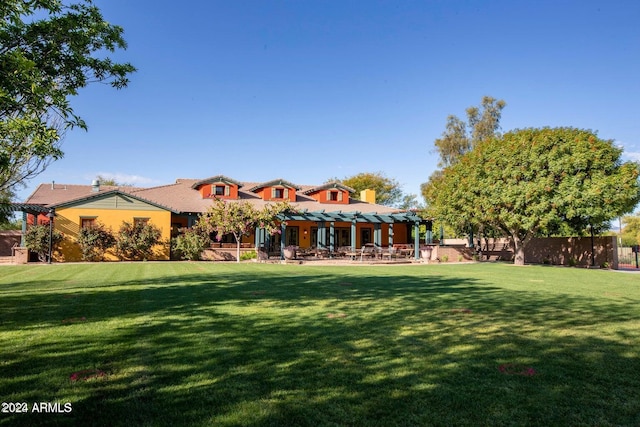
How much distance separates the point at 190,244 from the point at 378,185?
102ft

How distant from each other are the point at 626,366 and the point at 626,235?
169 ft

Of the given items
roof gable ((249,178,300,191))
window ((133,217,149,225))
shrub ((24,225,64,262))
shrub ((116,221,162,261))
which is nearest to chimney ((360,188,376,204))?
roof gable ((249,178,300,191))

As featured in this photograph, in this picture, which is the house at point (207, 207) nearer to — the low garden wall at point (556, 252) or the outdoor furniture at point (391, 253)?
the outdoor furniture at point (391, 253)

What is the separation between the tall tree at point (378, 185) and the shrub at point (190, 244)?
26.8 meters

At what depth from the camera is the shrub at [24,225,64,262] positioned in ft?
73.3

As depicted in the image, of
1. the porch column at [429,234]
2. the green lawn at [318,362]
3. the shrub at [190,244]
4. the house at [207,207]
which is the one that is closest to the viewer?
the green lawn at [318,362]

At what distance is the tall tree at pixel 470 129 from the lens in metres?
38.8

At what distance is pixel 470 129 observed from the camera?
130ft

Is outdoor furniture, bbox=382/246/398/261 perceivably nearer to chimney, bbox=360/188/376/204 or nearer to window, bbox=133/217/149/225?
chimney, bbox=360/188/376/204

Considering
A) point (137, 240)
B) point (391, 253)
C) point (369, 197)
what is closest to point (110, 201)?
point (137, 240)

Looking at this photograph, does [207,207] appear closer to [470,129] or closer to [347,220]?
[347,220]

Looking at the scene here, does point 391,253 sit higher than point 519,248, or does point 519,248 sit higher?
point 519,248

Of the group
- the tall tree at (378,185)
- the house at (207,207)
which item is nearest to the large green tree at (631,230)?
the house at (207,207)

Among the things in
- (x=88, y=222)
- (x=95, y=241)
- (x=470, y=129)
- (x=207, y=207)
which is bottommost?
(x=95, y=241)
